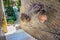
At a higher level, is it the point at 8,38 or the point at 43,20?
the point at 43,20

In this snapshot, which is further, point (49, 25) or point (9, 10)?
point (9, 10)

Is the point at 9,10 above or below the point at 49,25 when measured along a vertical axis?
below

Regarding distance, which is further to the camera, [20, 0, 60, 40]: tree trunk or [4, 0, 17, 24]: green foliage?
[4, 0, 17, 24]: green foliage

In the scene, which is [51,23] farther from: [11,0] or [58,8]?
[11,0]

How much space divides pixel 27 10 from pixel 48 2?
3.39ft

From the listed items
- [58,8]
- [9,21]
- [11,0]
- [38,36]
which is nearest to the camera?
[58,8]

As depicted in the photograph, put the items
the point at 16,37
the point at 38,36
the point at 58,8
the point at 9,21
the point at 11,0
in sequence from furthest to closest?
the point at 11,0 < the point at 9,21 < the point at 16,37 < the point at 38,36 < the point at 58,8

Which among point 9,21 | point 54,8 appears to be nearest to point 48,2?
point 54,8

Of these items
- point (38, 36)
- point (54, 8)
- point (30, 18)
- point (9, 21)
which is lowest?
point (9, 21)

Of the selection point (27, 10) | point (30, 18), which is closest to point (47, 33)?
point (30, 18)

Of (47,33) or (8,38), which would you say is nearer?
(47,33)

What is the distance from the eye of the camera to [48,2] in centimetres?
285

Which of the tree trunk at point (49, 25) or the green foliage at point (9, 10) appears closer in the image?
the tree trunk at point (49, 25)

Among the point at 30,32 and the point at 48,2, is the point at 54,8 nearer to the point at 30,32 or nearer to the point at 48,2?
the point at 48,2
